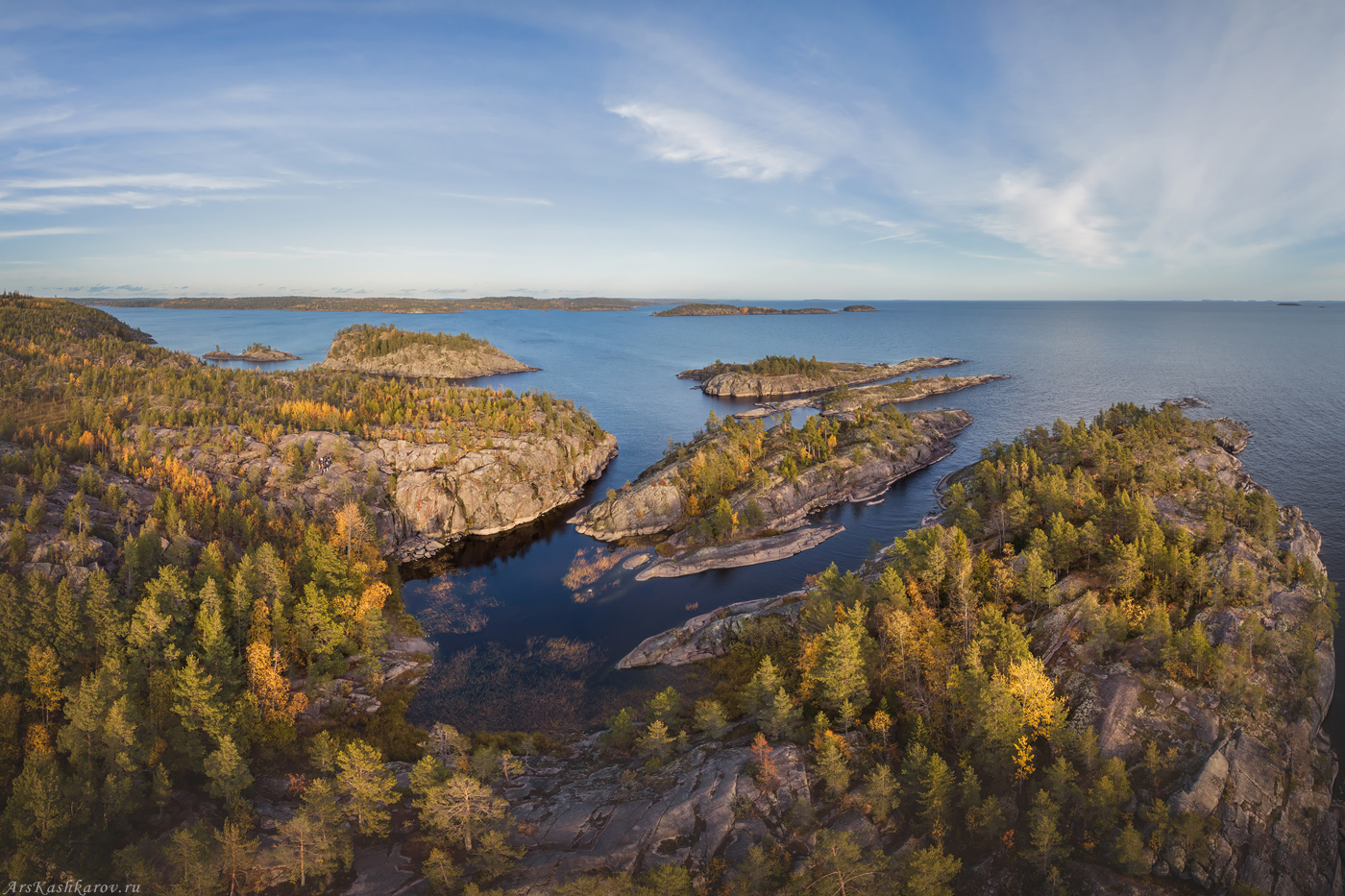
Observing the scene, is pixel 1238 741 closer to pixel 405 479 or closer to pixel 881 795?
pixel 881 795

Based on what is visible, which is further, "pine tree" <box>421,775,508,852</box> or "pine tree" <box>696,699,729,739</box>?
"pine tree" <box>696,699,729,739</box>

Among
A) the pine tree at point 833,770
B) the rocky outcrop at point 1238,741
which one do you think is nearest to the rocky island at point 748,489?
the pine tree at point 833,770

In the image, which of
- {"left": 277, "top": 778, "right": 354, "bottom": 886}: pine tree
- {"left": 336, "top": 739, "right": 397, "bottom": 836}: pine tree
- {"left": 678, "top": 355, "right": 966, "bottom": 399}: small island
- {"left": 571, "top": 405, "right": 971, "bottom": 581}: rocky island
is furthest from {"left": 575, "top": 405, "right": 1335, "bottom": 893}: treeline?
{"left": 678, "top": 355, "right": 966, "bottom": 399}: small island

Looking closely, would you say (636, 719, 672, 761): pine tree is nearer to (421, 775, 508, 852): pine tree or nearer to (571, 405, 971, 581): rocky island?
(421, 775, 508, 852): pine tree

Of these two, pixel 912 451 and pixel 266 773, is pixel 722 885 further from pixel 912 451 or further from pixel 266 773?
pixel 912 451

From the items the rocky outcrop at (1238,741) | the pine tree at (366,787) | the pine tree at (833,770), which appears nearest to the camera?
the rocky outcrop at (1238,741)

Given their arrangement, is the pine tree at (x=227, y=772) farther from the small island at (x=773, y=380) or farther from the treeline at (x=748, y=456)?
the small island at (x=773, y=380)
